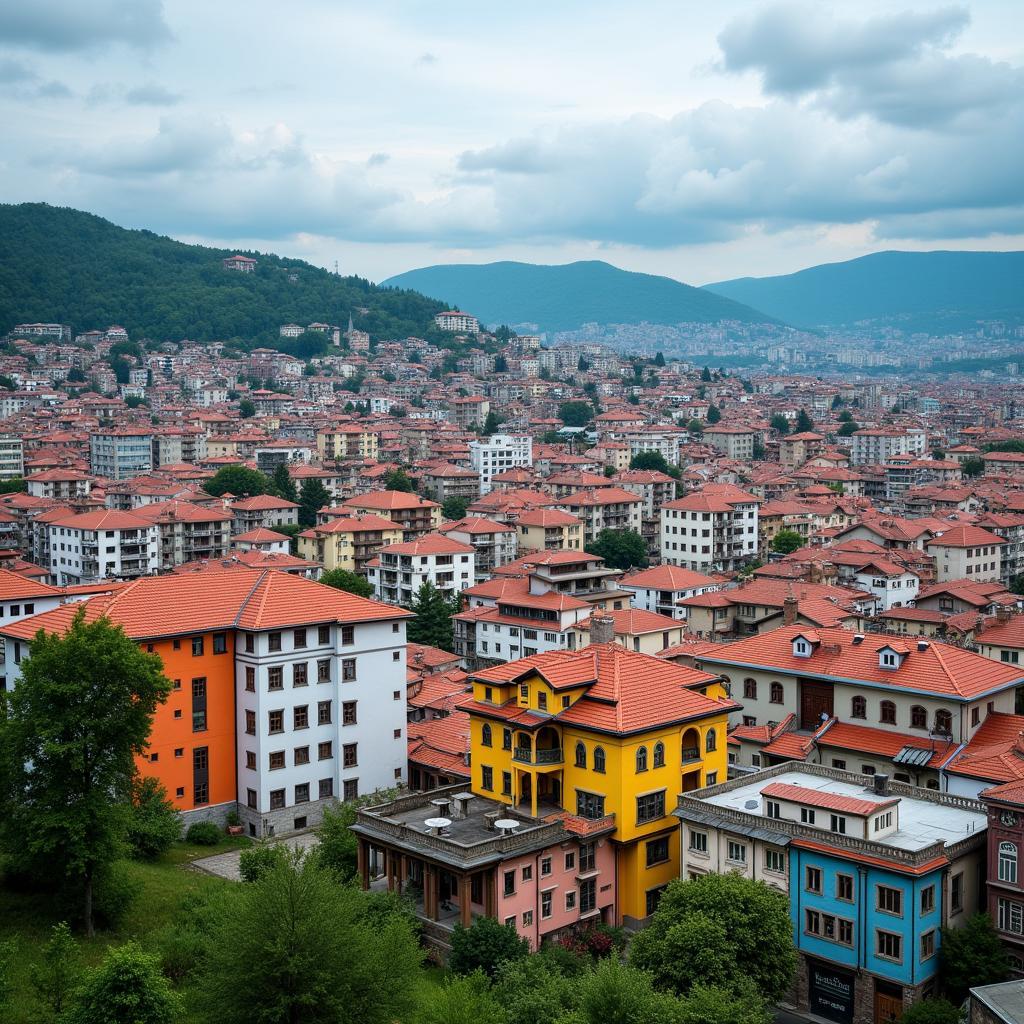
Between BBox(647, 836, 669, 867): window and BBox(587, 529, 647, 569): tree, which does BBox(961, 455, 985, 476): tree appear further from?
BBox(647, 836, 669, 867): window

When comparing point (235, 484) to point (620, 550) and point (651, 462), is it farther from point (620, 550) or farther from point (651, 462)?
point (651, 462)

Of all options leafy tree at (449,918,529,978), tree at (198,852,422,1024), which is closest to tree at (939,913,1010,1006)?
leafy tree at (449,918,529,978)

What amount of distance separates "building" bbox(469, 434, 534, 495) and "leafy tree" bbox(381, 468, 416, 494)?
1531cm

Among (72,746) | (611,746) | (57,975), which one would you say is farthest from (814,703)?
(57,975)

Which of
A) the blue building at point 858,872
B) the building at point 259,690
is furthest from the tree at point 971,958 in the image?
the building at point 259,690

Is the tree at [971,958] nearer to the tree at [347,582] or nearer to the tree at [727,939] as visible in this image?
the tree at [727,939]

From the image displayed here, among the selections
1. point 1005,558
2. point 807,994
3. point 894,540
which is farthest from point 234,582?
point 1005,558

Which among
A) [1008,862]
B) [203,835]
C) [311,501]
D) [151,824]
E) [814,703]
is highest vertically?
[311,501]

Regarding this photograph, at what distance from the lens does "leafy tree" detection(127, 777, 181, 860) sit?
127 feet

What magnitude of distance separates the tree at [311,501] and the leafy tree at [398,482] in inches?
374

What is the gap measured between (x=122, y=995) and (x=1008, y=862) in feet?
74.5

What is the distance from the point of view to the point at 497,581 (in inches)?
3118

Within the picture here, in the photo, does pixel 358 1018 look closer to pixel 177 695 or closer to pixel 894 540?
pixel 177 695

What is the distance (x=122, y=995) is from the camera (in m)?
25.3
